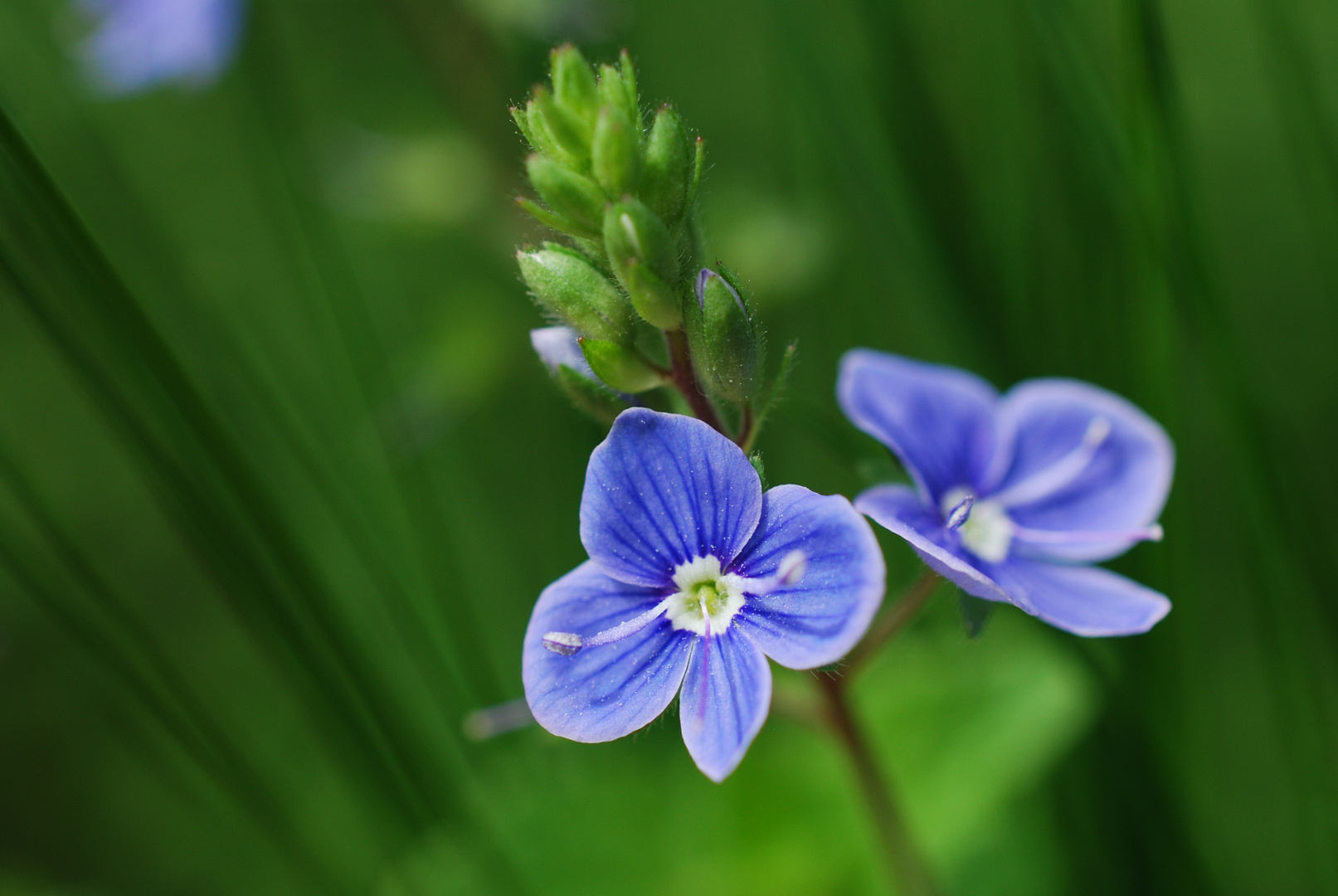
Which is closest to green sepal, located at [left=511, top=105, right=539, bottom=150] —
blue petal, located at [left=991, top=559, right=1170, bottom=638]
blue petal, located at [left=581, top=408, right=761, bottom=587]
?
blue petal, located at [left=581, top=408, right=761, bottom=587]

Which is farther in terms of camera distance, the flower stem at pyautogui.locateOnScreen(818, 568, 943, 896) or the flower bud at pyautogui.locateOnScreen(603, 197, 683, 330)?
the flower stem at pyautogui.locateOnScreen(818, 568, 943, 896)

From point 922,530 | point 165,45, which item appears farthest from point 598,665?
point 165,45

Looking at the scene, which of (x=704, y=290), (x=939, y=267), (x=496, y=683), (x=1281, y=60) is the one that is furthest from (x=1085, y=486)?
(x=496, y=683)

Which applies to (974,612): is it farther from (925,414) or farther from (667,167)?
(667,167)

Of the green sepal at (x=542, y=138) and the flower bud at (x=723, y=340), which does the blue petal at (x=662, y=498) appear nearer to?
the flower bud at (x=723, y=340)

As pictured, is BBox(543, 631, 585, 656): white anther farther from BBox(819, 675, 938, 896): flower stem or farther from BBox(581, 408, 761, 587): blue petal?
BBox(819, 675, 938, 896): flower stem

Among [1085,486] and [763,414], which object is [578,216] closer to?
[763,414]
